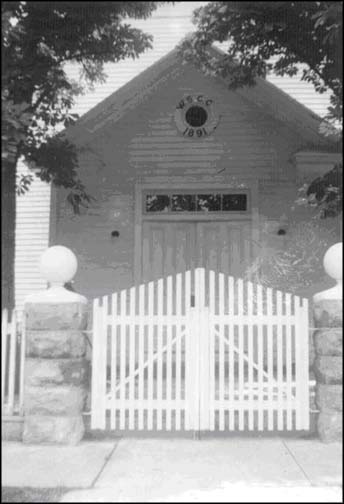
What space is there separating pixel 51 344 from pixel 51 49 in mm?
4187

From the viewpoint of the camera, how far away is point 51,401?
5.80 metres

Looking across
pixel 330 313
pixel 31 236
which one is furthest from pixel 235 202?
pixel 330 313

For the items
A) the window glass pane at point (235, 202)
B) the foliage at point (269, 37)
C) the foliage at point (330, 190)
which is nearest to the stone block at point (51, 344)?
the foliage at point (330, 190)

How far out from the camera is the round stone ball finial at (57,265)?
20.0 ft

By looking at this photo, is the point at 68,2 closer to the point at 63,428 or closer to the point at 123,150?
the point at 123,150

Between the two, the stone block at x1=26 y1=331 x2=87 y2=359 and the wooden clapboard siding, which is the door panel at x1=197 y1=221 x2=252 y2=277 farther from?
the stone block at x1=26 y1=331 x2=87 y2=359

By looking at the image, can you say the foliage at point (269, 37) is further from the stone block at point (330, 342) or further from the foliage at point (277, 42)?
the stone block at point (330, 342)

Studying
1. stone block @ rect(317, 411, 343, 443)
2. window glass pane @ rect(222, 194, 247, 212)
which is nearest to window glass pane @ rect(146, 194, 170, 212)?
window glass pane @ rect(222, 194, 247, 212)

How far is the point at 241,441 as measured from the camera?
229 inches

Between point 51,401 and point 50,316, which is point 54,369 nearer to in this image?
point 51,401

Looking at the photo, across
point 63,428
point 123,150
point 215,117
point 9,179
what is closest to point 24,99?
point 9,179

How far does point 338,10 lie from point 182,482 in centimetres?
529

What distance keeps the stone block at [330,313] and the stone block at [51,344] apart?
2.52m

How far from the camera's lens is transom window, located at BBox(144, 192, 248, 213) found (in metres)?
10.2
